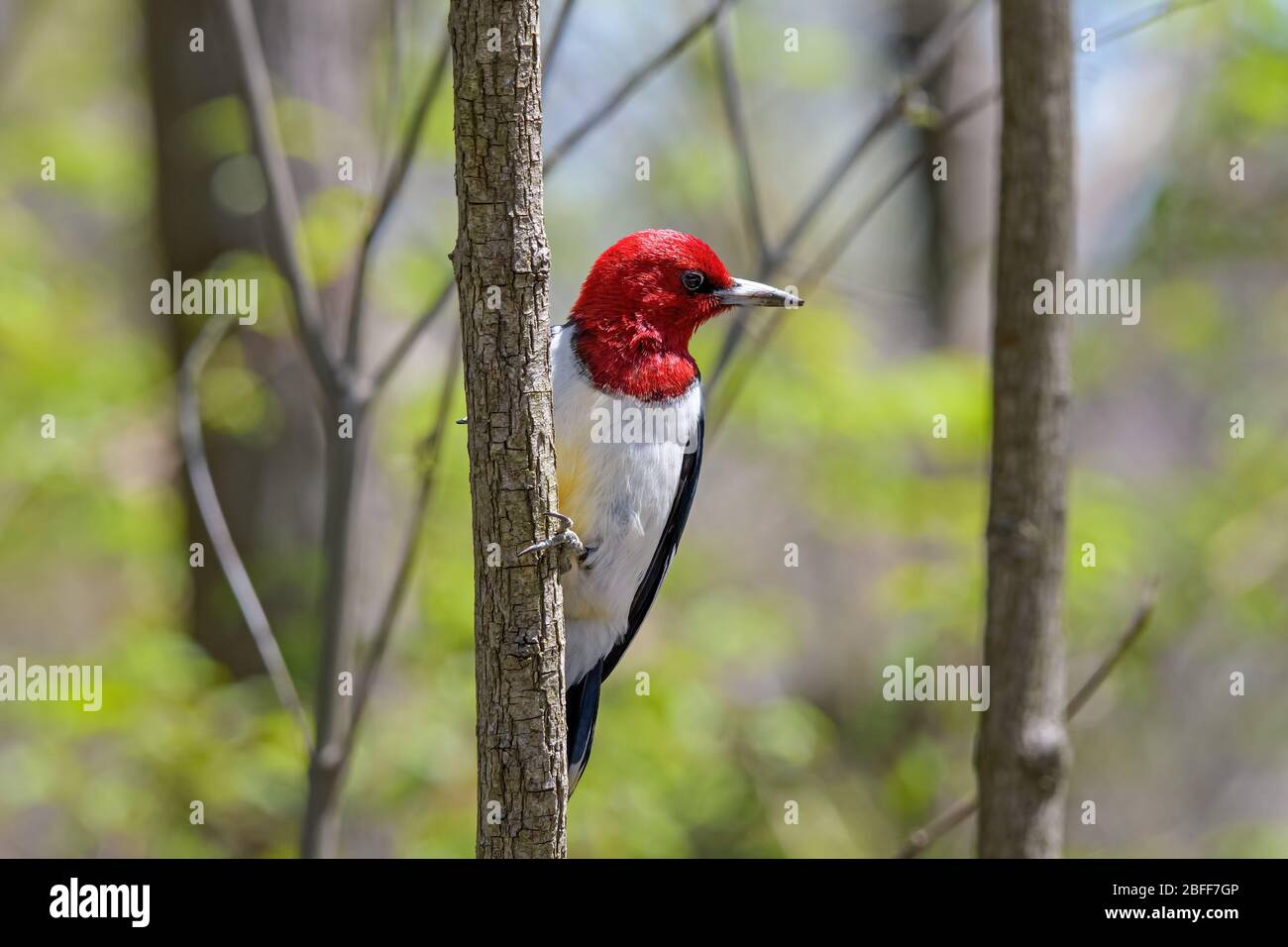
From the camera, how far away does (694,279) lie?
10.5 feet

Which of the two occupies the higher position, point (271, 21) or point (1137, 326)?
point (271, 21)

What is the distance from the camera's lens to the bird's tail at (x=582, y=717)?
317cm

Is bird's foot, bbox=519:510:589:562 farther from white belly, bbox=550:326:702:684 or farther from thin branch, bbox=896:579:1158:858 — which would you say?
thin branch, bbox=896:579:1158:858

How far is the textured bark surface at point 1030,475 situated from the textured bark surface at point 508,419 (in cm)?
145

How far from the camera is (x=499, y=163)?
2.04m

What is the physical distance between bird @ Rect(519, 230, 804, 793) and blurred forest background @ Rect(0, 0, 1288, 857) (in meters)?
0.84

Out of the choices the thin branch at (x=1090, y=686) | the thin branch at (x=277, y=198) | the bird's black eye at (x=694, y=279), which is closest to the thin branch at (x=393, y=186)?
the thin branch at (x=277, y=198)

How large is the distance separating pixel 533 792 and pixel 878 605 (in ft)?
15.5

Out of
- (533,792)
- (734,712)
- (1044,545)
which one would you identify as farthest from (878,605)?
(533,792)

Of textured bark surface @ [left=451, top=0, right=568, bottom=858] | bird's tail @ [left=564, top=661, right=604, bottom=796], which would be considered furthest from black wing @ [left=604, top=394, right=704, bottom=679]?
textured bark surface @ [left=451, top=0, right=568, bottom=858]

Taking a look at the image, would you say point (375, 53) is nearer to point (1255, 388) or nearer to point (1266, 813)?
point (1255, 388)

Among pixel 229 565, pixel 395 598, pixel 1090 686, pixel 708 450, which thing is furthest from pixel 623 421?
pixel 708 450

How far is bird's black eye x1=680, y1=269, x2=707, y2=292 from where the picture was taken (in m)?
3.19

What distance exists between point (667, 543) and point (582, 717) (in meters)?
0.54
